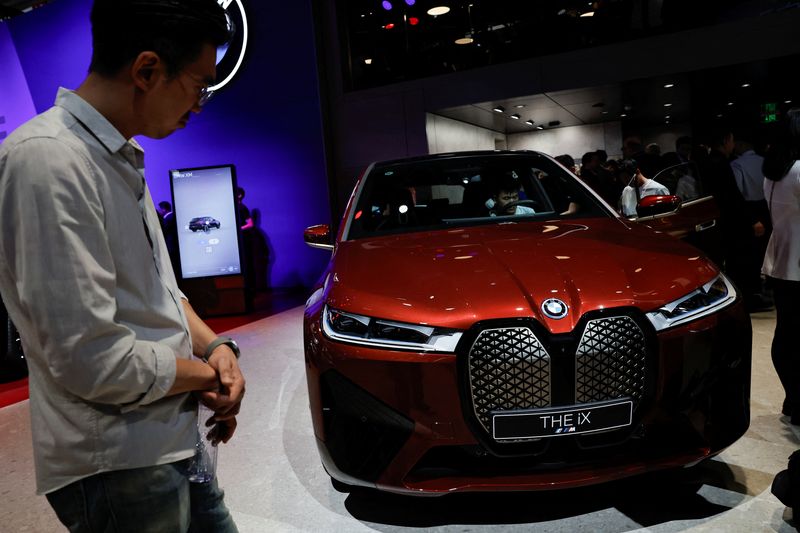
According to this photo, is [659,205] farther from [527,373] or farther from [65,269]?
[65,269]

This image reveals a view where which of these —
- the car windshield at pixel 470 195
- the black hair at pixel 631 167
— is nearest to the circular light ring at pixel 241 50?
the black hair at pixel 631 167

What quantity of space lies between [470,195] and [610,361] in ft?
5.18

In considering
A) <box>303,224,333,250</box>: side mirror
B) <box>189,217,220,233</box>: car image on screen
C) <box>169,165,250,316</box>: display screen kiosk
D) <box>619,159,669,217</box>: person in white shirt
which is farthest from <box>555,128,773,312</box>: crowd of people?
<box>189,217,220,233</box>: car image on screen

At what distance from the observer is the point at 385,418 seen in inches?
73.7

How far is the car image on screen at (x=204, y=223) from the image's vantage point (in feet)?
24.7

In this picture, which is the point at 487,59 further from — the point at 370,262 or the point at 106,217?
the point at 106,217

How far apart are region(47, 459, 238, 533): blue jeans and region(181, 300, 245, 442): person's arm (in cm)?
11

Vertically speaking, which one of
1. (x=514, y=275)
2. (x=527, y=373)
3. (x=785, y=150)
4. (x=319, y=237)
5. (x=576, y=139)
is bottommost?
(x=527, y=373)

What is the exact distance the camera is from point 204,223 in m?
7.53

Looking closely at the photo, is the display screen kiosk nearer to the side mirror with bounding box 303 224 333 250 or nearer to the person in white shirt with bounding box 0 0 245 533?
the side mirror with bounding box 303 224 333 250

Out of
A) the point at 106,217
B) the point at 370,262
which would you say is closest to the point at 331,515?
the point at 370,262

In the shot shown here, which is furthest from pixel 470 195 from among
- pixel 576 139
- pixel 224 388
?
pixel 576 139

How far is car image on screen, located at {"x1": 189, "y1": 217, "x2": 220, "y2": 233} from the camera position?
24.7ft

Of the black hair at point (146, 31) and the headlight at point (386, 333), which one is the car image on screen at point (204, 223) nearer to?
the headlight at point (386, 333)
